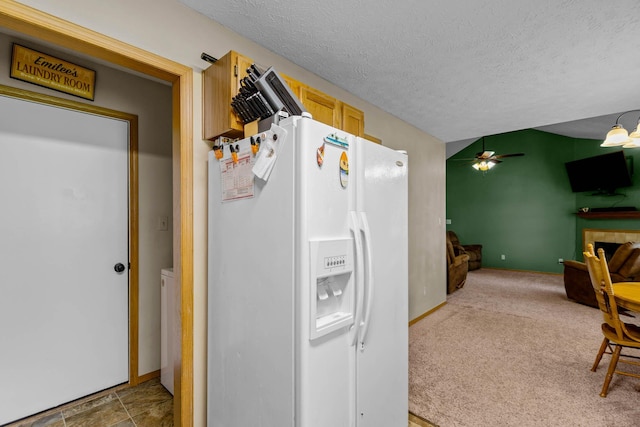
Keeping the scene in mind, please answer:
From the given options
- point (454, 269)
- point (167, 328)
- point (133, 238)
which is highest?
point (133, 238)

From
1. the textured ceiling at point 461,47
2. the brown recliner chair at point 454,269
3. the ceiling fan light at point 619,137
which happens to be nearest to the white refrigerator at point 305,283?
the textured ceiling at point 461,47

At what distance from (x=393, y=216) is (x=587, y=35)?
1.81 meters

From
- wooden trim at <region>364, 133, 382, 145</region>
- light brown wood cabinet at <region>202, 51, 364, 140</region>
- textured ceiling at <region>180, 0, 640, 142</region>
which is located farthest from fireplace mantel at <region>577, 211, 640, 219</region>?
light brown wood cabinet at <region>202, 51, 364, 140</region>

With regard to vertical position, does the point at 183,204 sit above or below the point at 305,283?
above

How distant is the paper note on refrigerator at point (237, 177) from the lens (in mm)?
1467

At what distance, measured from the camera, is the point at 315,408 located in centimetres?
125

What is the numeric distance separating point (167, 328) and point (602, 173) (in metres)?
8.38

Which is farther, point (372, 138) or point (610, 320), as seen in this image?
point (372, 138)

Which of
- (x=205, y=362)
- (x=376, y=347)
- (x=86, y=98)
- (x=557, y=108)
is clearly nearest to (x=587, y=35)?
(x=557, y=108)

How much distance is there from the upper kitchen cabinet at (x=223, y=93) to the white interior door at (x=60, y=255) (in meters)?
1.16

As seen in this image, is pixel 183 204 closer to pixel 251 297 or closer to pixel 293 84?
pixel 251 297

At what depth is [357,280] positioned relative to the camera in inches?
58.5

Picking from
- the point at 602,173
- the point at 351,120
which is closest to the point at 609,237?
the point at 602,173

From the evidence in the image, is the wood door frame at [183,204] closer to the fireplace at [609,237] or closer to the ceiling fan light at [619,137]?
the ceiling fan light at [619,137]
